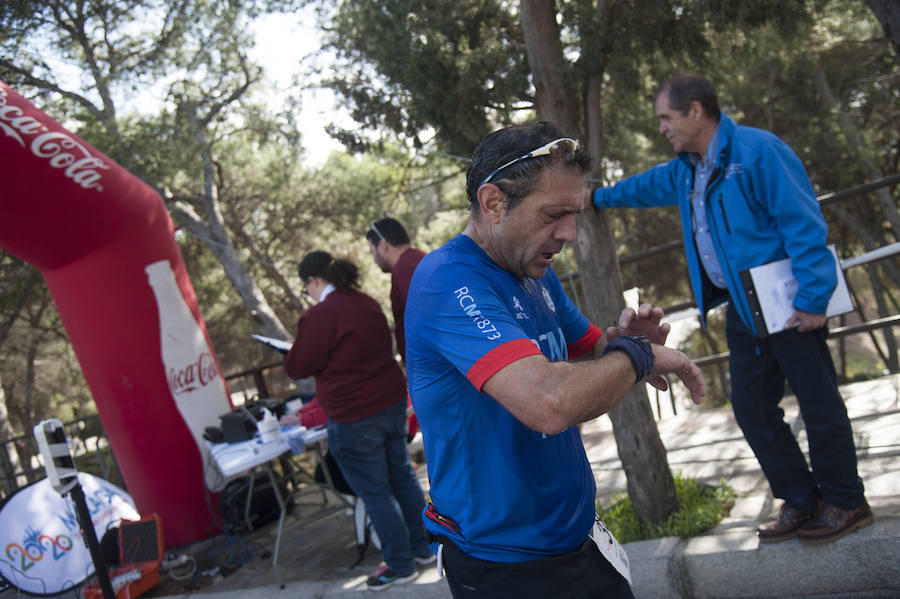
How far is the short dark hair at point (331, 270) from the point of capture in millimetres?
4336

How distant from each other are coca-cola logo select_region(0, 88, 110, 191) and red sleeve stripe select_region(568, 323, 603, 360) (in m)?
4.33

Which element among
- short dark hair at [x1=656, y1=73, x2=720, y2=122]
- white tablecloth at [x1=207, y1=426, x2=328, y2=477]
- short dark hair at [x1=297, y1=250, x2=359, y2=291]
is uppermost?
short dark hair at [x1=656, y1=73, x2=720, y2=122]

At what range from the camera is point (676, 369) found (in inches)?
68.1

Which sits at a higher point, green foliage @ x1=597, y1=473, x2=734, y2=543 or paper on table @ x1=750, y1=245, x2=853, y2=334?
paper on table @ x1=750, y1=245, x2=853, y2=334

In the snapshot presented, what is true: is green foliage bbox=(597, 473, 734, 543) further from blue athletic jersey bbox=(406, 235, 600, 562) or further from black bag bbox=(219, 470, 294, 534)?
black bag bbox=(219, 470, 294, 534)

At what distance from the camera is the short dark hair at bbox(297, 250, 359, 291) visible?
4336mm

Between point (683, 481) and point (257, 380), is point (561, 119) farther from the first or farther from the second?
point (257, 380)

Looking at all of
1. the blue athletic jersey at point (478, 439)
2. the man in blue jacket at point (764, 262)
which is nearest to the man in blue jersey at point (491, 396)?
the blue athletic jersey at point (478, 439)

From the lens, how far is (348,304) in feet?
14.1

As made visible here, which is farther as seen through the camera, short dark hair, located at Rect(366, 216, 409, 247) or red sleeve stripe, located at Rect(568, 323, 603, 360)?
short dark hair, located at Rect(366, 216, 409, 247)

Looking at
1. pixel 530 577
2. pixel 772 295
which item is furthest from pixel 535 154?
pixel 772 295

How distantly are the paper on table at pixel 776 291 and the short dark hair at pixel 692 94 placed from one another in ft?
2.30

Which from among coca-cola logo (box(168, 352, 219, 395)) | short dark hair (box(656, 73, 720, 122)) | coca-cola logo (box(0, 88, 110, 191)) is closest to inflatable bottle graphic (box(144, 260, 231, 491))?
coca-cola logo (box(168, 352, 219, 395))

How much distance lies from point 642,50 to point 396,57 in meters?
1.40
